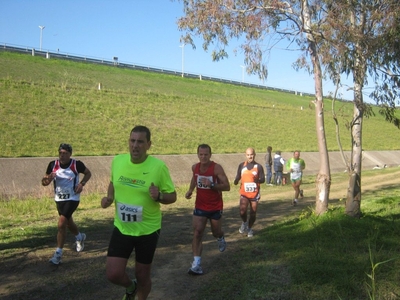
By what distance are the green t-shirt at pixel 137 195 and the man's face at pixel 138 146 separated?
7 cm

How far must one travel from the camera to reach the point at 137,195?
5.01m

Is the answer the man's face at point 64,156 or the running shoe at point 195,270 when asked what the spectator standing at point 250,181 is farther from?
the man's face at point 64,156

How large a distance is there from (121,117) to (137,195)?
86.9 feet

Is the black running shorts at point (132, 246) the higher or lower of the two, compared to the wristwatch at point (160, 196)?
lower

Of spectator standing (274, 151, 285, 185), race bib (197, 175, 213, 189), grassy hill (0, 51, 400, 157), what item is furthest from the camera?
grassy hill (0, 51, 400, 157)

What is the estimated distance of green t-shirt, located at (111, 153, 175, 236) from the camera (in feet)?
16.4

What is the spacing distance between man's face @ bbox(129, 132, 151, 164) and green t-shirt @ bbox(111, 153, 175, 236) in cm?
7

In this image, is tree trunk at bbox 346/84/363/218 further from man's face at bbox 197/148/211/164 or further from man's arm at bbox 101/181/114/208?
man's arm at bbox 101/181/114/208

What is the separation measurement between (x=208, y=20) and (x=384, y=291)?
7909 mm

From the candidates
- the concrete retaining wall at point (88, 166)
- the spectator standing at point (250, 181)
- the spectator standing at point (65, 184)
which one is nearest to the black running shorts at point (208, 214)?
the spectator standing at point (65, 184)

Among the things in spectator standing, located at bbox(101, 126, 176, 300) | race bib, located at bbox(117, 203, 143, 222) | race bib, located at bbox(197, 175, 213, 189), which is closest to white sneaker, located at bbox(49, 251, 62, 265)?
race bib, located at bbox(197, 175, 213, 189)

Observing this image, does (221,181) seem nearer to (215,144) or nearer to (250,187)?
(250,187)

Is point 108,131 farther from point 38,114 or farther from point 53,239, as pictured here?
point 53,239

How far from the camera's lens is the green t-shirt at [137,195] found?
16.4ft
